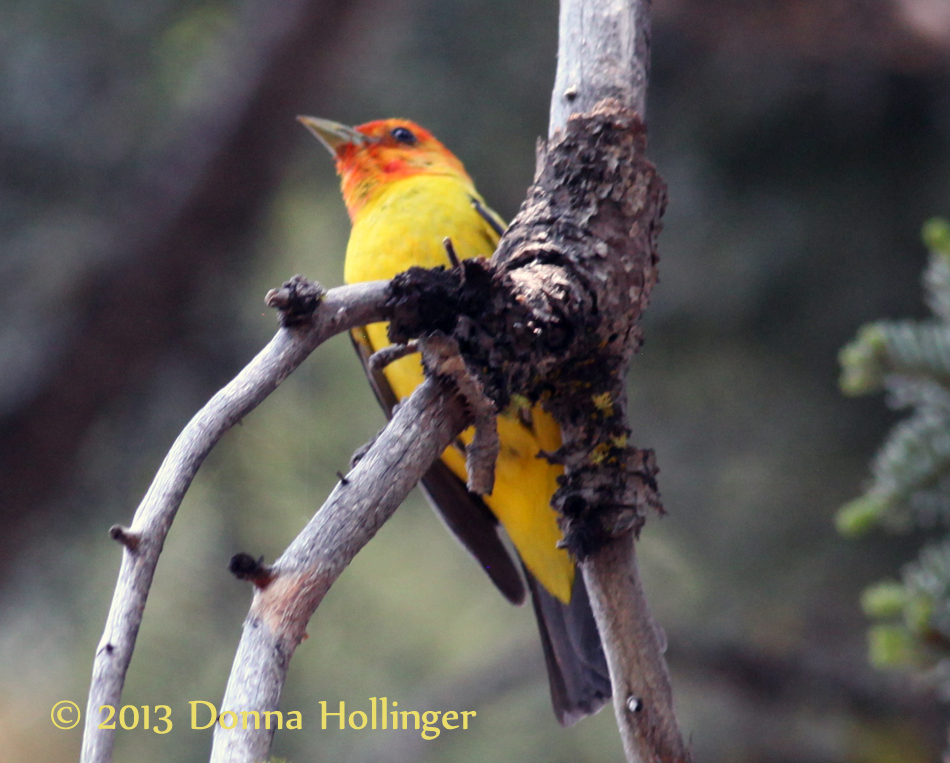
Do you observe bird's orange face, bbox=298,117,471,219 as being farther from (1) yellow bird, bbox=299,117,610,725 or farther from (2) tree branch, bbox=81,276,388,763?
(2) tree branch, bbox=81,276,388,763

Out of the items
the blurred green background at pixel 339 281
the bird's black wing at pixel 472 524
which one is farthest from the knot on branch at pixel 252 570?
the blurred green background at pixel 339 281

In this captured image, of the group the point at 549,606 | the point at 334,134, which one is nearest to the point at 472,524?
the point at 549,606

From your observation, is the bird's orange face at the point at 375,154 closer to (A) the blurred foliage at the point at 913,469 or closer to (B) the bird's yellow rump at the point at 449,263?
(B) the bird's yellow rump at the point at 449,263

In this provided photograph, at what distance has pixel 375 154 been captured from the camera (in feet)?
10.4

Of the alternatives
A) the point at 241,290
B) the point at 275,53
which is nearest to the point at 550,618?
the point at 241,290

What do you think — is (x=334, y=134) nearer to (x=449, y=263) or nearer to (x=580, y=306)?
(x=449, y=263)

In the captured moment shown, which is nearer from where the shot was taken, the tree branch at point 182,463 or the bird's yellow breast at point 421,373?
the tree branch at point 182,463

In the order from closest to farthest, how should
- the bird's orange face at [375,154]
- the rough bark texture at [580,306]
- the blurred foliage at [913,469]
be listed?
the rough bark texture at [580,306], the blurred foliage at [913,469], the bird's orange face at [375,154]

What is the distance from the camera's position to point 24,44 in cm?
373

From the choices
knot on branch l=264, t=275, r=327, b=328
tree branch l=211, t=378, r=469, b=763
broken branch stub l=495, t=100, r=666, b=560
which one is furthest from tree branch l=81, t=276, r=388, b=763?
broken branch stub l=495, t=100, r=666, b=560

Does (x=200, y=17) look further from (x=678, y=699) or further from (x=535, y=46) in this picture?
(x=678, y=699)

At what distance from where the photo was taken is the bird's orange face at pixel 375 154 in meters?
3.11

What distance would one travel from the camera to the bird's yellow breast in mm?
2484

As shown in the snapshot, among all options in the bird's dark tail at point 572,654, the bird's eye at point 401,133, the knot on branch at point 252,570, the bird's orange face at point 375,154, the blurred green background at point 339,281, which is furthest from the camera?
the blurred green background at point 339,281
